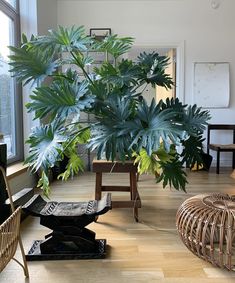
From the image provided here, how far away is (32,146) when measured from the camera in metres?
2.00

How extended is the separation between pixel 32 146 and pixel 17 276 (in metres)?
0.79

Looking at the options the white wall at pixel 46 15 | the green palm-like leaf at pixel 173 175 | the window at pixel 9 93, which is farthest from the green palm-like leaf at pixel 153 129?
the white wall at pixel 46 15

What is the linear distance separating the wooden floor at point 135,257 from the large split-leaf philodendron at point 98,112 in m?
0.49

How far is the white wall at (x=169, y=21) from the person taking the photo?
5.00m

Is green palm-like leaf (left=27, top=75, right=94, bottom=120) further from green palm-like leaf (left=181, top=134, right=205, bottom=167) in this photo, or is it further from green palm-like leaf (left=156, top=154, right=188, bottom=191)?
green palm-like leaf (left=181, top=134, right=205, bottom=167)

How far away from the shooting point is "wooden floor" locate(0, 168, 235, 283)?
179 centimetres

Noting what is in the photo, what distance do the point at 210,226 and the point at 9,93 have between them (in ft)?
9.39

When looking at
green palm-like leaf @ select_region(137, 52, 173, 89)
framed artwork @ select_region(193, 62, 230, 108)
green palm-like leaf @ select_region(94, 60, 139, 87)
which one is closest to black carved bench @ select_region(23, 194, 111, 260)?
green palm-like leaf @ select_region(94, 60, 139, 87)

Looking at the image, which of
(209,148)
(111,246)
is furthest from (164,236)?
(209,148)

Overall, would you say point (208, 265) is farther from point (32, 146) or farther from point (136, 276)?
point (32, 146)

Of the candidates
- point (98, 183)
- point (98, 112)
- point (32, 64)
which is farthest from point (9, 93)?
point (98, 112)

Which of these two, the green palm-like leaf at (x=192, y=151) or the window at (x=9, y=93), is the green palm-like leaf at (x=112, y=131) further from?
the window at (x=9, y=93)

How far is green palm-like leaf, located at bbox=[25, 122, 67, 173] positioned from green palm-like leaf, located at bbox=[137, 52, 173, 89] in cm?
85

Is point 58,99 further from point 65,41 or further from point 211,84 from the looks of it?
point 211,84
